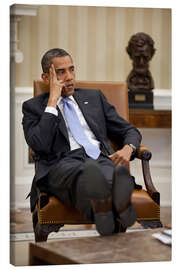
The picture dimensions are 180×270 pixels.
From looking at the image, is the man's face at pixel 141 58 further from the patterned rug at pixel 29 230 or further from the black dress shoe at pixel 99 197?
the black dress shoe at pixel 99 197

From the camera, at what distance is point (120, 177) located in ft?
5.91

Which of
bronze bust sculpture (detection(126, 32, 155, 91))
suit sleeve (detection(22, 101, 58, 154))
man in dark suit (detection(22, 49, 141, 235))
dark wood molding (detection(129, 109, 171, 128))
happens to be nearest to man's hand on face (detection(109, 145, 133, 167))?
man in dark suit (detection(22, 49, 141, 235))

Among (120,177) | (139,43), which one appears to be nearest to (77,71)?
(139,43)

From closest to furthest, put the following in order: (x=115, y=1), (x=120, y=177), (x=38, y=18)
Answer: (x=120, y=177) < (x=115, y=1) < (x=38, y=18)

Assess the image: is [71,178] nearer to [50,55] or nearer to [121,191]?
[121,191]

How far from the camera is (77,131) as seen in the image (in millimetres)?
2250

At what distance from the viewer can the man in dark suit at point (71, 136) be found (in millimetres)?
2014

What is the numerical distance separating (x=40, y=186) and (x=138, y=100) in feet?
4.77

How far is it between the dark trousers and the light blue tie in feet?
0.09

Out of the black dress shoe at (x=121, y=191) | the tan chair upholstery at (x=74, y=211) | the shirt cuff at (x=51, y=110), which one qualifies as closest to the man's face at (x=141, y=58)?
the tan chair upholstery at (x=74, y=211)

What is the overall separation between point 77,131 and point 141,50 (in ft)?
4.38

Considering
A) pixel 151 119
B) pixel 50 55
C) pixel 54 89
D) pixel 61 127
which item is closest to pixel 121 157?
pixel 61 127

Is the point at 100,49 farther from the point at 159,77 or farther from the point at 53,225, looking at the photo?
the point at 53,225

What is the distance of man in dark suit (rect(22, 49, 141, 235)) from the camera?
201 centimetres
